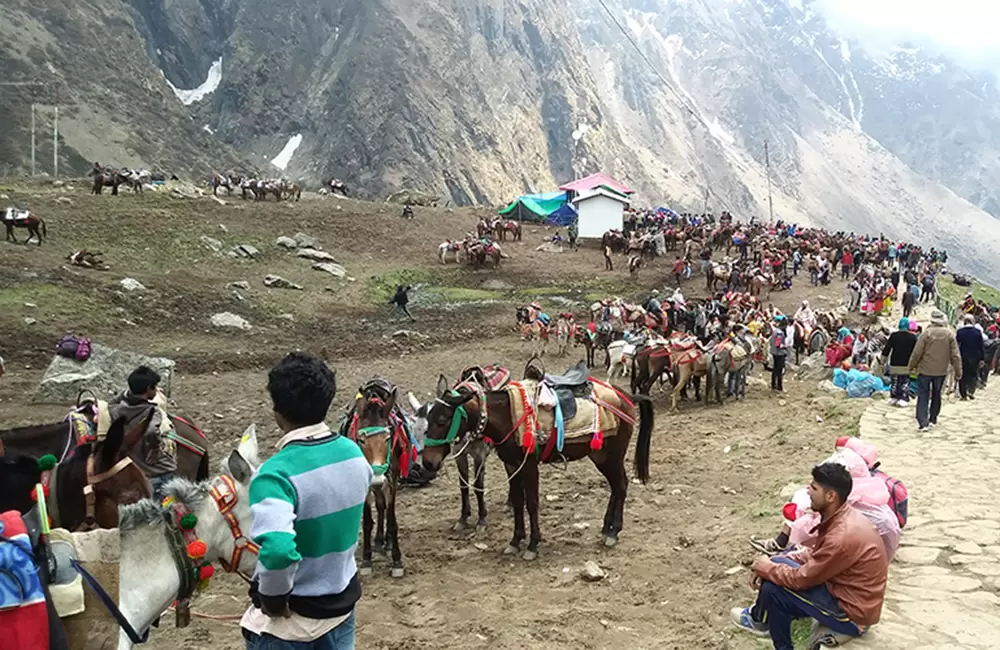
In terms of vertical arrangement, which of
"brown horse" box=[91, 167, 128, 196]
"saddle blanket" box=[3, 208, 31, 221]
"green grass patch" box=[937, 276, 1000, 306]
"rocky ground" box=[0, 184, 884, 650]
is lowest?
"rocky ground" box=[0, 184, 884, 650]

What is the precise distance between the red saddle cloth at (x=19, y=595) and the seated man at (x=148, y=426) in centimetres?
283

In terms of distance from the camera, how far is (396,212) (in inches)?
1479

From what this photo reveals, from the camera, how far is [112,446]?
13.1 ft

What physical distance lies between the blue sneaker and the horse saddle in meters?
2.41

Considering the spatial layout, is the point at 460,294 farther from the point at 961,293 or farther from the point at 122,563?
the point at 961,293

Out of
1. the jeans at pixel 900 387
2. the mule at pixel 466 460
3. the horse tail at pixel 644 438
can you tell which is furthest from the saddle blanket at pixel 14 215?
the jeans at pixel 900 387

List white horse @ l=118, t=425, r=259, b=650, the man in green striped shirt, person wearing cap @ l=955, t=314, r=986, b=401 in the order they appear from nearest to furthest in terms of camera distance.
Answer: the man in green striped shirt → white horse @ l=118, t=425, r=259, b=650 → person wearing cap @ l=955, t=314, r=986, b=401

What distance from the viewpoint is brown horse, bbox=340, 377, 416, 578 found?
638 cm

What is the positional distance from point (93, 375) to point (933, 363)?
1245 centimetres

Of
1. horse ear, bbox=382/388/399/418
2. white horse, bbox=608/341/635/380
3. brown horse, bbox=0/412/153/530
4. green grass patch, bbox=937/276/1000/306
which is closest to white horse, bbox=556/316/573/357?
white horse, bbox=608/341/635/380

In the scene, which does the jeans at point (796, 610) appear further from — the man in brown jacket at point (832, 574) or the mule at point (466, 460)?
the mule at point (466, 460)

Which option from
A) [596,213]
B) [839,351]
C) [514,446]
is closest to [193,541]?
[514,446]

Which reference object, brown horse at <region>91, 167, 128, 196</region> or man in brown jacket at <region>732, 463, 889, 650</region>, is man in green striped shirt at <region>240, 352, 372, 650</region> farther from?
brown horse at <region>91, 167, 128, 196</region>

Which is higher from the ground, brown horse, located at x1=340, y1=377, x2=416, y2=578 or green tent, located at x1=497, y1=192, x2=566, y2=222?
green tent, located at x1=497, y1=192, x2=566, y2=222
